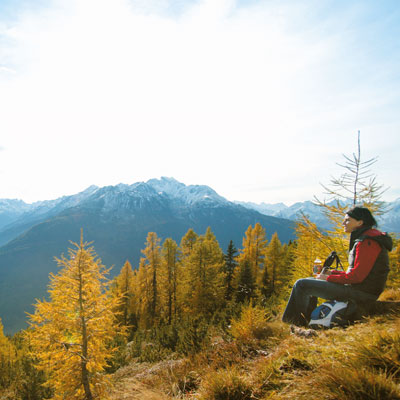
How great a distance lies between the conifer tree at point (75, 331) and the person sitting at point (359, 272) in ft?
27.5

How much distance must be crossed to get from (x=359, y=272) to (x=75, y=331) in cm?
1087

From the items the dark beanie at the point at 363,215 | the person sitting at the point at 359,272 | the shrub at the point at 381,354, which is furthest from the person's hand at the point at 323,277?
the shrub at the point at 381,354

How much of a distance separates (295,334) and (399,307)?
6.10 ft

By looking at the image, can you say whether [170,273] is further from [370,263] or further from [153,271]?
[370,263]

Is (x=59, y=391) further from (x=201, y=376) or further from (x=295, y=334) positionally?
(x=295, y=334)

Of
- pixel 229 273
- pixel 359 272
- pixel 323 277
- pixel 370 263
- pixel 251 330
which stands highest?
pixel 370 263

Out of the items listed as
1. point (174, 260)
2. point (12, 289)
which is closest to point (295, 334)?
point (174, 260)

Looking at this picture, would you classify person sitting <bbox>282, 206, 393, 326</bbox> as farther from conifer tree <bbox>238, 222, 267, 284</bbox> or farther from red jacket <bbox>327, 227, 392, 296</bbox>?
conifer tree <bbox>238, 222, 267, 284</bbox>

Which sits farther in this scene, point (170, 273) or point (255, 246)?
point (255, 246)

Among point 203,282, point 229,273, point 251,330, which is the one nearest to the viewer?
point 251,330

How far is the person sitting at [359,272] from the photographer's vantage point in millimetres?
3820

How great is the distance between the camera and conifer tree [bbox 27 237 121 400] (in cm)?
904

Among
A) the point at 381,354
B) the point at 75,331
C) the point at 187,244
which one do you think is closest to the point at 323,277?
the point at 381,354

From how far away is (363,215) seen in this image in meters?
4.21
